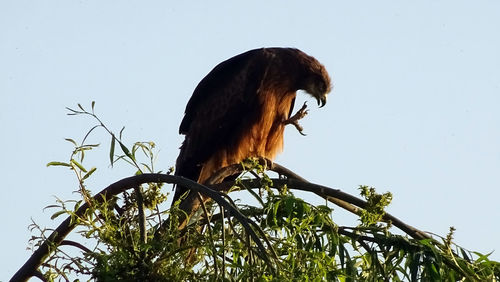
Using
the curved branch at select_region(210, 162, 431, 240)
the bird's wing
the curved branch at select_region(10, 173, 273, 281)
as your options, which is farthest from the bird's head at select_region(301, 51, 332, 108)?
the curved branch at select_region(10, 173, 273, 281)

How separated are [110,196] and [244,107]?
3.93 m

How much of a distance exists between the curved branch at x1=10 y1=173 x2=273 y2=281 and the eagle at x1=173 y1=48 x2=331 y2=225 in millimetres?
3264

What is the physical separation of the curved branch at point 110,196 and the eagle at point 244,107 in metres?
3.26

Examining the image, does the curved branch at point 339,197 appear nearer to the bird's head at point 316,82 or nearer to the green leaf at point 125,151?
the green leaf at point 125,151

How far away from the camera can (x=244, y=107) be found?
8305 millimetres

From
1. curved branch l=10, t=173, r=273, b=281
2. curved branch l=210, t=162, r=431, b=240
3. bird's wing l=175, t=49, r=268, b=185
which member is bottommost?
curved branch l=10, t=173, r=273, b=281

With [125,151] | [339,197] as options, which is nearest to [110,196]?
[125,151]

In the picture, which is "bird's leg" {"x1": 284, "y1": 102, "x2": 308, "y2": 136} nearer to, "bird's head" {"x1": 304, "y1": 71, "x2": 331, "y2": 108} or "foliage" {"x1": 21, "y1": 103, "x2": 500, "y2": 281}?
"bird's head" {"x1": 304, "y1": 71, "x2": 331, "y2": 108}

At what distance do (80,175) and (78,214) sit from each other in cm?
20

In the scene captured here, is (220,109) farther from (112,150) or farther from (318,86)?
(112,150)

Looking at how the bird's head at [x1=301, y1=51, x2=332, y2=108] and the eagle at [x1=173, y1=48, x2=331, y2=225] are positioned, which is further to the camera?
the bird's head at [x1=301, y1=51, x2=332, y2=108]

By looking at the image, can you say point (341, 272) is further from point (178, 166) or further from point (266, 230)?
point (178, 166)

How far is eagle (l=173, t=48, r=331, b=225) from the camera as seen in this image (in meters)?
8.05

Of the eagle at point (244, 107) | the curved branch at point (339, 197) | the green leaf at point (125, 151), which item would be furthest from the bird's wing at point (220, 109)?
the green leaf at point (125, 151)
